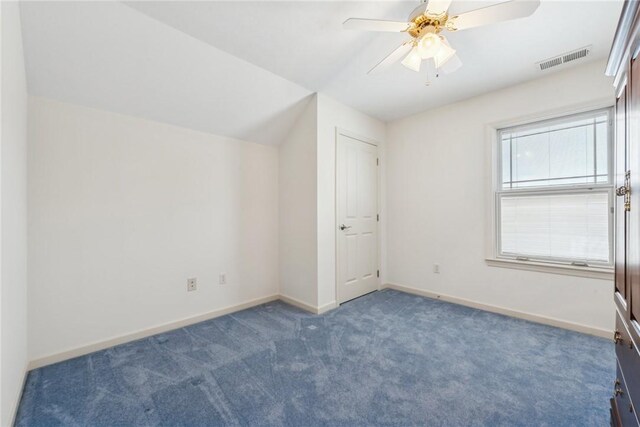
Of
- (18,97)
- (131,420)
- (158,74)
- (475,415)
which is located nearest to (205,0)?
(158,74)

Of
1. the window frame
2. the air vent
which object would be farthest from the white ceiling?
the window frame

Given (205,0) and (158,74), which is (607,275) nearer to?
(205,0)

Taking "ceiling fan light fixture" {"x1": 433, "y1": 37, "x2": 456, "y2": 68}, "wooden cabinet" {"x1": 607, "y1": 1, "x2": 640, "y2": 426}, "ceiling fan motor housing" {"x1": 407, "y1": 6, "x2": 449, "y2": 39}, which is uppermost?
"ceiling fan motor housing" {"x1": 407, "y1": 6, "x2": 449, "y2": 39}

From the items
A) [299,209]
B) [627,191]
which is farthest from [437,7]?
[299,209]

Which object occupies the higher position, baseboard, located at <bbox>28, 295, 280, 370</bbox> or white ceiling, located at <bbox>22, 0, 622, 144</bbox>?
white ceiling, located at <bbox>22, 0, 622, 144</bbox>

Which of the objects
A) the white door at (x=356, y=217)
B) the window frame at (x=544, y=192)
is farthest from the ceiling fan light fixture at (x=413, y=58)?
the window frame at (x=544, y=192)

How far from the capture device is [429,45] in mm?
1760

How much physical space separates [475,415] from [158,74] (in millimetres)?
3203

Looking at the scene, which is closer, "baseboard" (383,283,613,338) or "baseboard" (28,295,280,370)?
"baseboard" (28,295,280,370)

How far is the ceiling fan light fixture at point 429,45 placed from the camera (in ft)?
5.68

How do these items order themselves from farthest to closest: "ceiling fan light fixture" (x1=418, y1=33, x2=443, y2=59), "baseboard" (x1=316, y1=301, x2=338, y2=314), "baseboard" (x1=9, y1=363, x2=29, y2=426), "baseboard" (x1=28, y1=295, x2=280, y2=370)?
"baseboard" (x1=316, y1=301, x2=338, y2=314)
"baseboard" (x1=28, y1=295, x2=280, y2=370)
"ceiling fan light fixture" (x1=418, y1=33, x2=443, y2=59)
"baseboard" (x1=9, y1=363, x2=29, y2=426)

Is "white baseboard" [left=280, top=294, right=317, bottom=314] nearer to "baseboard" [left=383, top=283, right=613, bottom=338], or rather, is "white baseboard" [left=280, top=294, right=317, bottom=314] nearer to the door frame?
the door frame

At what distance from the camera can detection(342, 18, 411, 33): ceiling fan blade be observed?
1.59 metres

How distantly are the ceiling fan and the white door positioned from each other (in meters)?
1.50
